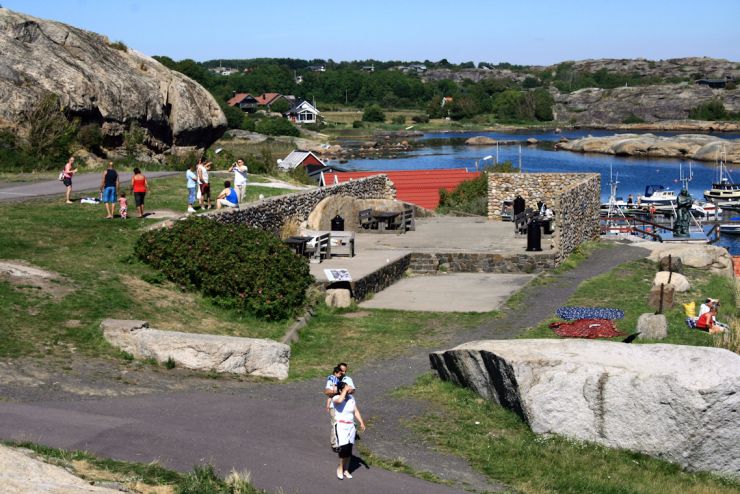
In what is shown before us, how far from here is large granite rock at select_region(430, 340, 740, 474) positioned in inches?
478

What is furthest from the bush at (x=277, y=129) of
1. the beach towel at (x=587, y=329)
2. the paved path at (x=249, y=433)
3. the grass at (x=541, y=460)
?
the grass at (x=541, y=460)

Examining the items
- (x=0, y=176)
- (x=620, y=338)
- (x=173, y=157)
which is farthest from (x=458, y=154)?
(x=620, y=338)

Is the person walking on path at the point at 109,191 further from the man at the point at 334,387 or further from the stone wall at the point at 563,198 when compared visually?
the man at the point at 334,387

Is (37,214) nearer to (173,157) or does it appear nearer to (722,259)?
(173,157)

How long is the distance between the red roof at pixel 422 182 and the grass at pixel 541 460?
30591 mm

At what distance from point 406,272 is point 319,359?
434 inches

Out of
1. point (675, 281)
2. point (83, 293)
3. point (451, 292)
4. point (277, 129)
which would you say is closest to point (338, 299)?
point (451, 292)

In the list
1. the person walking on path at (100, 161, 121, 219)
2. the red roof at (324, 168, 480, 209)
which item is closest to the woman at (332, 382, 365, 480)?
the person walking on path at (100, 161, 121, 219)

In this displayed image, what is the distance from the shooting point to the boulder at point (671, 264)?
28734 mm

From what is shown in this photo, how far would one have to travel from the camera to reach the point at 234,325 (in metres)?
19.2

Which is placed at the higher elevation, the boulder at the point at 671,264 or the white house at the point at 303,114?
the white house at the point at 303,114

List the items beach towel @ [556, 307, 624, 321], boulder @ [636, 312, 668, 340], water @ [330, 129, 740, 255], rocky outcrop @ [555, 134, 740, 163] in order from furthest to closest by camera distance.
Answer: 1. rocky outcrop @ [555, 134, 740, 163]
2. water @ [330, 129, 740, 255]
3. beach towel @ [556, 307, 624, 321]
4. boulder @ [636, 312, 668, 340]

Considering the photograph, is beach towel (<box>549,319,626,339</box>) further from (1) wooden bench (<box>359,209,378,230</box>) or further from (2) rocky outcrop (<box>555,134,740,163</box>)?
(2) rocky outcrop (<box>555,134,740,163</box>)

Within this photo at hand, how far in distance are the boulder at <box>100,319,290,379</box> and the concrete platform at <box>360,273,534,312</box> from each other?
7570mm
